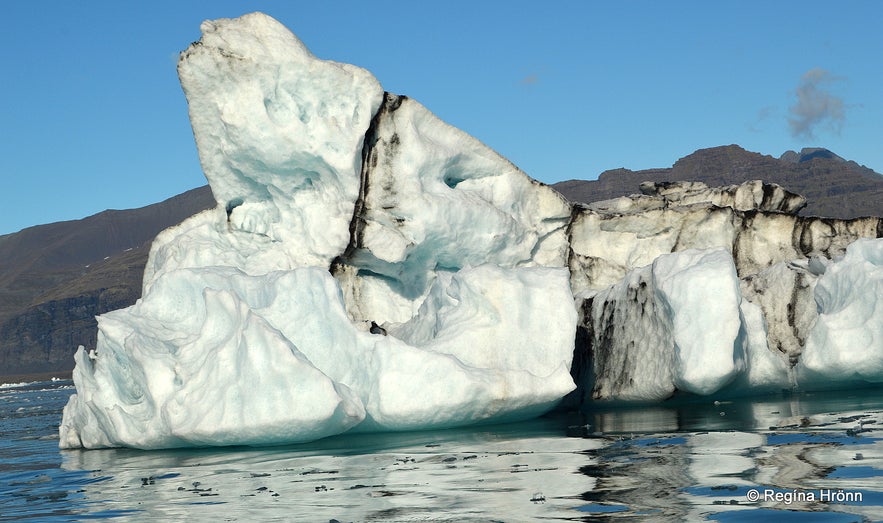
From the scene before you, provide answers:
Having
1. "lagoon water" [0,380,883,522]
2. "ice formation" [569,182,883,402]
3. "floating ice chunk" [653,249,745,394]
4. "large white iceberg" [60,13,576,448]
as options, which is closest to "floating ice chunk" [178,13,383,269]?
"large white iceberg" [60,13,576,448]

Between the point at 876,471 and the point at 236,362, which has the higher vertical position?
the point at 236,362

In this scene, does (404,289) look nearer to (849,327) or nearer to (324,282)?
(324,282)

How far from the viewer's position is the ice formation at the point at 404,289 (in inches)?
624

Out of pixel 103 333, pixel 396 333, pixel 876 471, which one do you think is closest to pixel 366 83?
pixel 396 333

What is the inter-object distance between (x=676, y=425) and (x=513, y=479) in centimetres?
542

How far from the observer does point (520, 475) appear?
10070 mm

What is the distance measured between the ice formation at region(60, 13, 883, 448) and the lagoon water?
0.81 meters

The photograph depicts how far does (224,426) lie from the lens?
14.6m

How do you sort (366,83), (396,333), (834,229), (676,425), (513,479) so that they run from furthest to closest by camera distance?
(834,229)
(366,83)
(396,333)
(676,425)
(513,479)

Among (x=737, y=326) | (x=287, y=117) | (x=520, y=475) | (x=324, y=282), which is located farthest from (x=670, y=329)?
(x=287, y=117)

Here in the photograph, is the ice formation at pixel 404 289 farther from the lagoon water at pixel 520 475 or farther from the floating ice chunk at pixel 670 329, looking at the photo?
the lagoon water at pixel 520 475

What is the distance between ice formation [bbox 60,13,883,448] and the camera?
52.0 ft

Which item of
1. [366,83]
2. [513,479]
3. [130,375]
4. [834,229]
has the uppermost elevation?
[366,83]

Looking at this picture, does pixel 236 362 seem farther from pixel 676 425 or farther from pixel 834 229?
pixel 834 229
